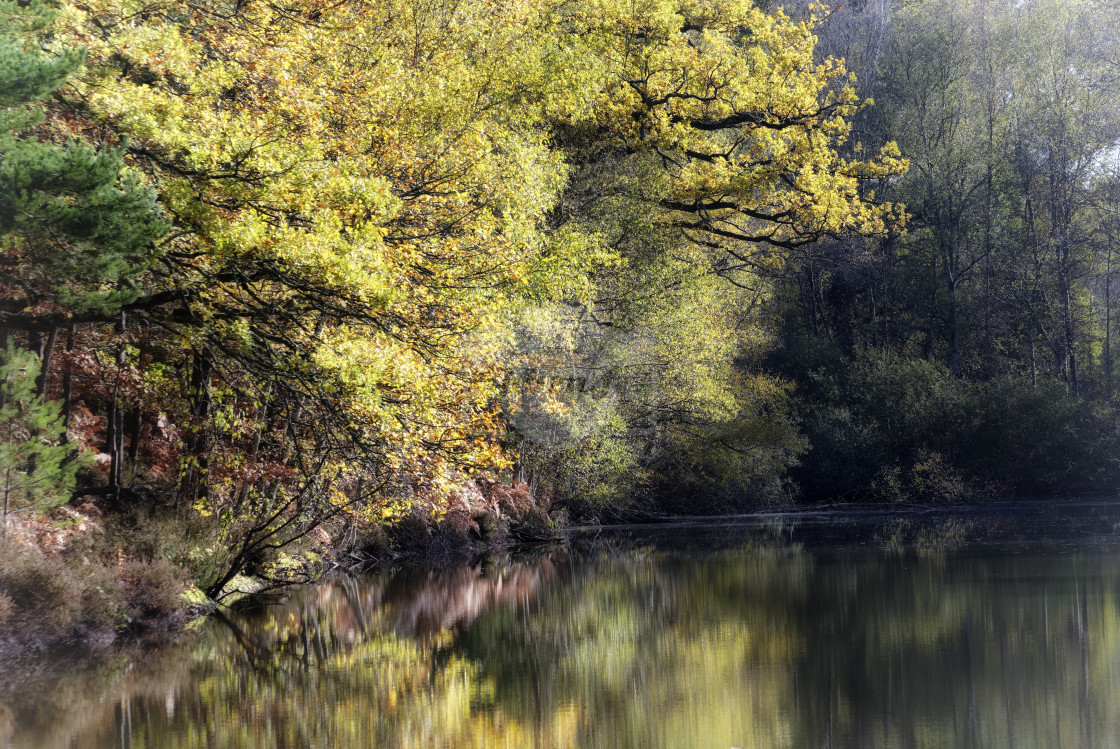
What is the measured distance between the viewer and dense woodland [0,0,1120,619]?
10.8 m

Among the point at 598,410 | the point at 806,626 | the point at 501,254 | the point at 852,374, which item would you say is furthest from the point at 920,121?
the point at 806,626

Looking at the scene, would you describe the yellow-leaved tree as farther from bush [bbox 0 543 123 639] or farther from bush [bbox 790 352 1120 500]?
bush [bbox 790 352 1120 500]

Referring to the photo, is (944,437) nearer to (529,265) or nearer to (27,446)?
(529,265)

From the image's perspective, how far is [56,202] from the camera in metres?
8.75

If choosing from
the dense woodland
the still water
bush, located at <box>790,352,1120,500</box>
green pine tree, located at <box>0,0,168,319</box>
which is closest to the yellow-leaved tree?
the dense woodland

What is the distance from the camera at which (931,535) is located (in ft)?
75.4

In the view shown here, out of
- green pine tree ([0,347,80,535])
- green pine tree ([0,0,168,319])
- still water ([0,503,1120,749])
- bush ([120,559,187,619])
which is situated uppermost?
green pine tree ([0,0,168,319])

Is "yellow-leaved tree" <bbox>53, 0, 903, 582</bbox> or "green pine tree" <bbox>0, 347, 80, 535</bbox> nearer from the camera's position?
"green pine tree" <bbox>0, 347, 80, 535</bbox>

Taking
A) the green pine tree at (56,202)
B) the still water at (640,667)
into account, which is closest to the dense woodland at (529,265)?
the green pine tree at (56,202)

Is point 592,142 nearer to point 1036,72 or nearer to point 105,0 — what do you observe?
Answer: point 105,0

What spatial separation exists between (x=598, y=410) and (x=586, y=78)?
7.50 m

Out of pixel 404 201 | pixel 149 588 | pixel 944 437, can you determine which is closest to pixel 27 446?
pixel 149 588

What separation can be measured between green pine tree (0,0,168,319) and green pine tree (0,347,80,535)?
1.06 metres

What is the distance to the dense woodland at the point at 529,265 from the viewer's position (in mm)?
10828
